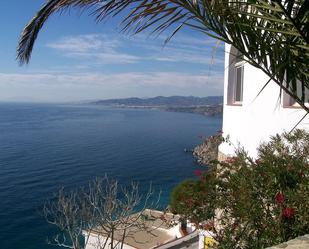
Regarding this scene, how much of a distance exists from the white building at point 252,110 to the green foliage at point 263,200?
712 mm

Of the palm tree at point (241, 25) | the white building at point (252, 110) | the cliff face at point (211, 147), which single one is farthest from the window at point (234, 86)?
the palm tree at point (241, 25)

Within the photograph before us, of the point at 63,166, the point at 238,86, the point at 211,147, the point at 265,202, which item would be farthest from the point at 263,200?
the point at 63,166

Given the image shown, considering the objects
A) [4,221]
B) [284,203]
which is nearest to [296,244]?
[284,203]

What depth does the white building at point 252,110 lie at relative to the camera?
6.43 metres

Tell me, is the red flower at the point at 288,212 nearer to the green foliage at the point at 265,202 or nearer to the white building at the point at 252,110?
the green foliage at the point at 265,202

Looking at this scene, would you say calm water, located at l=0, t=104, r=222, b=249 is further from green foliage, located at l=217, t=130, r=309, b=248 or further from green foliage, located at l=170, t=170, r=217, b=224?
green foliage, located at l=217, t=130, r=309, b=248

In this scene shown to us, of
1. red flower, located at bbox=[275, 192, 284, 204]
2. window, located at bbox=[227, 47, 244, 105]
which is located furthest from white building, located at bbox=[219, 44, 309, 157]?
red flower, located at bbox=[275, 192, 284, 204]

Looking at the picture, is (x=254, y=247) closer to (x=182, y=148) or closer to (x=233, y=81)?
(x=233, y=81)

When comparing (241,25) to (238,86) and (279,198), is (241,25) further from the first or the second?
(238,86)

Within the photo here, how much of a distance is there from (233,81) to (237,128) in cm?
129

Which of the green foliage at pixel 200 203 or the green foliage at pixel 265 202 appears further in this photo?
the green foliage at pixel 200 203

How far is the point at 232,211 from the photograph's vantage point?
5.20 meters

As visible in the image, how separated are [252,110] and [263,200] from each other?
2.66 meters

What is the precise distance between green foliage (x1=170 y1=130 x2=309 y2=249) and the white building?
71 cm
